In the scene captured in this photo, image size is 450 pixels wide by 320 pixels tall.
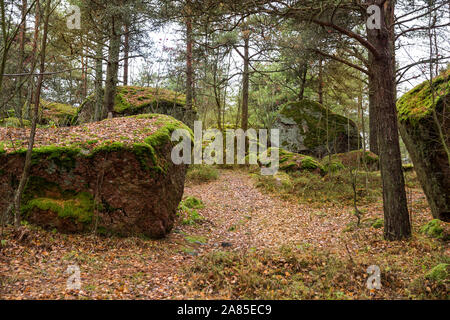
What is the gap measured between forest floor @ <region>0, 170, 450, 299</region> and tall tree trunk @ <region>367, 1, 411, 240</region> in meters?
0.37

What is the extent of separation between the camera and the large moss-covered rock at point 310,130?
14.2 meters

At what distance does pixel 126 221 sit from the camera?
4957mm

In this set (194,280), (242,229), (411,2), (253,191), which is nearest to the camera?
(194,280)

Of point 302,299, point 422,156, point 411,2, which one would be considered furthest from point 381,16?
point 302,299

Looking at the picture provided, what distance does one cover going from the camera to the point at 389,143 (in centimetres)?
496

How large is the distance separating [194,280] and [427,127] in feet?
16.3

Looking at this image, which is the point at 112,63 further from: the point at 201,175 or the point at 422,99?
the point at 422,99

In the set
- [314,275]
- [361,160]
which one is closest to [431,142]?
[314,275]

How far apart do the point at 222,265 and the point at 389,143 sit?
3.79 m
